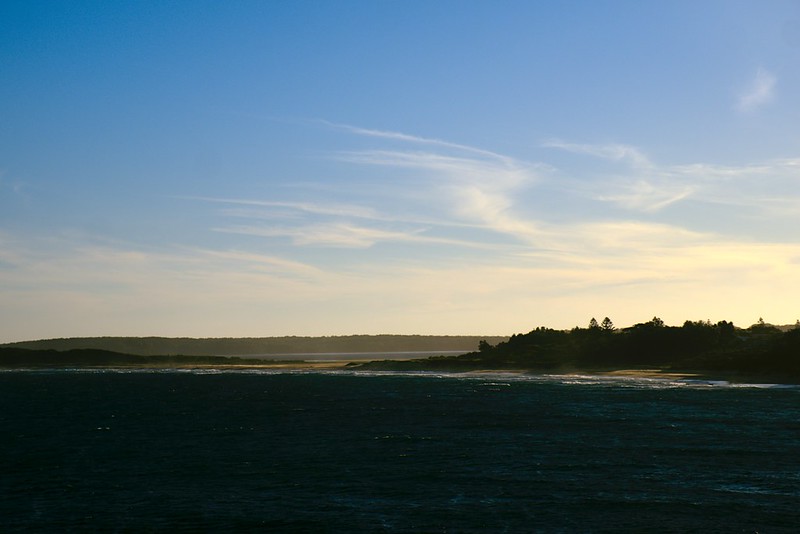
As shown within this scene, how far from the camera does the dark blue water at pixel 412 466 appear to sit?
43.6 meters

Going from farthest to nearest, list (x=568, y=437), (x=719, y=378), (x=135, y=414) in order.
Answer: (x=719, y=378)
(x=135, y=414)
(x=568, y=437)

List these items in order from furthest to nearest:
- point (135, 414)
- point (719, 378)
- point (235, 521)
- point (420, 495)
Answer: point (719, 378) → point (135, 414) → point (420, 495) → point (235, 521)

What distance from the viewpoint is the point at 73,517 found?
4459 cm

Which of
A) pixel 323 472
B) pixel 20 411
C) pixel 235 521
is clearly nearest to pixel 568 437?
pixel 323 472

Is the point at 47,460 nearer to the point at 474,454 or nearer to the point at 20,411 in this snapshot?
the point at 474,454

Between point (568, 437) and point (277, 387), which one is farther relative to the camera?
point (277, 387)

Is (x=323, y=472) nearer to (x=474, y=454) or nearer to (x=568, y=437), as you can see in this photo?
(x=474, y=454)

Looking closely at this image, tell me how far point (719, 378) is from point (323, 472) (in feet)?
414

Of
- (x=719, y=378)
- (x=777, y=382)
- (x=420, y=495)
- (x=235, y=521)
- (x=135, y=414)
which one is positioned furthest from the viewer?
(x=719, y=378)

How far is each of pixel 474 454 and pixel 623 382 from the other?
102 m

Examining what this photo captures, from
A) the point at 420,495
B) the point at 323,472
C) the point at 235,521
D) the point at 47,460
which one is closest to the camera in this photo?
the point at 235,521

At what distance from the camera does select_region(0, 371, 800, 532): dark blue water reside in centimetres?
4356

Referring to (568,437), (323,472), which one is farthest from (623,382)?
(323,472)

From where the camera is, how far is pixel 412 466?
59938 mm
